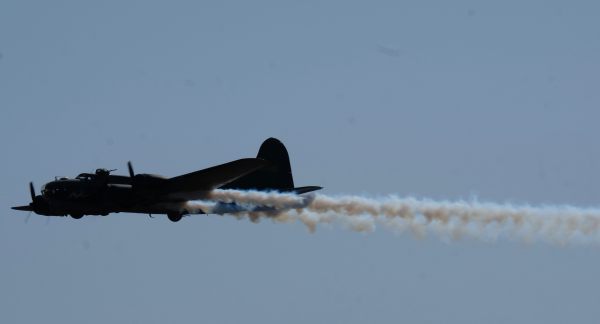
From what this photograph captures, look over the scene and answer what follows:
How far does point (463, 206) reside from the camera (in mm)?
48219

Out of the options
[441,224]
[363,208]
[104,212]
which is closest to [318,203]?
[363,208]

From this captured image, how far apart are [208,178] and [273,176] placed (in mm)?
7091

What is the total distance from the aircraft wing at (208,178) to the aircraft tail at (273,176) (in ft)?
14.7

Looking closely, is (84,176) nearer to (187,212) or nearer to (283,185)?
(187,212)

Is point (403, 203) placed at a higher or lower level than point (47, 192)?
lower

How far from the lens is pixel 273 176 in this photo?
53.0 meters

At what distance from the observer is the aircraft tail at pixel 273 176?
172 feet

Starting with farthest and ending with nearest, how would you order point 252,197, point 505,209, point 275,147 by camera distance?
point 275,147
point 252,197
point 505,209

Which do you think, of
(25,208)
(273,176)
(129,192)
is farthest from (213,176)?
(25,208)

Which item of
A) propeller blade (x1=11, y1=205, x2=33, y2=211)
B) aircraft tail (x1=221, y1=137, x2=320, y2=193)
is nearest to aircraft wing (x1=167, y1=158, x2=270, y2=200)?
aircraft tail (x1=221, y1=137, x2=320, y2=193)

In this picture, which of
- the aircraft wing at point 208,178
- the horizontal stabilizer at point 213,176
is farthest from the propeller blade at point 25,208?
the horizontal stabilizer at point 213,176

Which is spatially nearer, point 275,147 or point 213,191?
point 213,191

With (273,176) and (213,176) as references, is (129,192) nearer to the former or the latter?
(213,176)

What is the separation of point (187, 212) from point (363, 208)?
25.8 ft
